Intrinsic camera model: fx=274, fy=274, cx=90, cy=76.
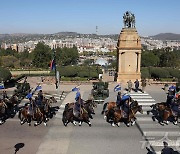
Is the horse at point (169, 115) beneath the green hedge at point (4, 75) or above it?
beneath

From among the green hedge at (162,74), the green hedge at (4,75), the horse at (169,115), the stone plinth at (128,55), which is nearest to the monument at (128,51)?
the stone plinth at (128,55)

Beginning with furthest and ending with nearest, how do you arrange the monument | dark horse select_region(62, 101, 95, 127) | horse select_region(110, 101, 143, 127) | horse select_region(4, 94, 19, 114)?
the monument, horse select_region(4, 94, 19, 114), dark horse select_region(62, 101, 95, 127), horse select_region(110, 101, 143, 127)

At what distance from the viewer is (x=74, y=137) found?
13703 millimetres

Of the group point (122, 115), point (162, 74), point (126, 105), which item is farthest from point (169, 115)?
point (162, 74)

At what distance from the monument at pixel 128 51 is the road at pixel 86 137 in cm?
1194

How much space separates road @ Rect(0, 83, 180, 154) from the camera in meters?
12.3

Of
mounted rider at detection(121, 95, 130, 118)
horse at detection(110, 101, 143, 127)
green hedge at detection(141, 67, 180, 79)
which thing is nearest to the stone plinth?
green hedge at detection(141, 67, 180, 79)

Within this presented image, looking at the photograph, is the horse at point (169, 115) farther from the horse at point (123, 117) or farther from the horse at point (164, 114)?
the horse at point (123, 117)

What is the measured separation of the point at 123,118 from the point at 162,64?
150 feet

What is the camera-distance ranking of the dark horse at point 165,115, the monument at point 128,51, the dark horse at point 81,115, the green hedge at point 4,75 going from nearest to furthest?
the dark horse at point 81,115 < the dark horse at point 165,115 < the green hedge at point 4,75 < the monument at point 128,51

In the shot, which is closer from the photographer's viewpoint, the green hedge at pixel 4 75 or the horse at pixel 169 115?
the horse at pixel 169 115

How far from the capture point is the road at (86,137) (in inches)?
484

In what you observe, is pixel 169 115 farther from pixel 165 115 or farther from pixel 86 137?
pixel 86 137

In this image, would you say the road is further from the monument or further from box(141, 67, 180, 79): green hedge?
box(141, 67, 180, 79): green hedge
